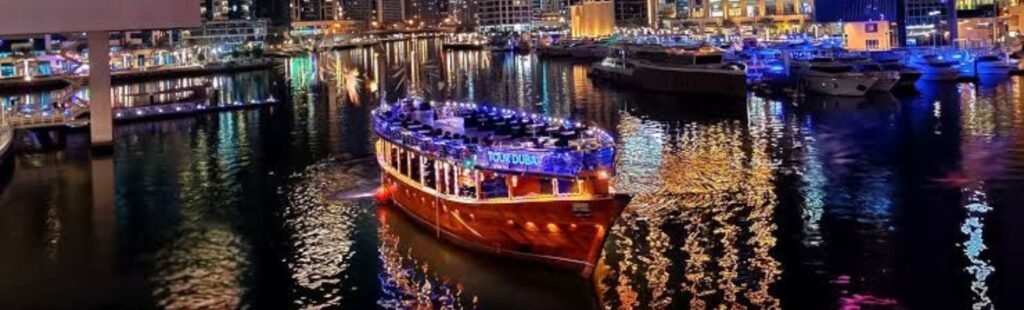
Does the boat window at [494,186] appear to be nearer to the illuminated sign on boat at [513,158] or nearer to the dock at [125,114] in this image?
the illuminated sign on boat at [513,158]

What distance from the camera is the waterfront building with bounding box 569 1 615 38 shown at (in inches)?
4208

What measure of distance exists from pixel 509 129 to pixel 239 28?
288ft

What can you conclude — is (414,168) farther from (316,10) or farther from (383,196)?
(316,10)

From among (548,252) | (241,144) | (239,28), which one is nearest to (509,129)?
(548,252)

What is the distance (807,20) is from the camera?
7731cm

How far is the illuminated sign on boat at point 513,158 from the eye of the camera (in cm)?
1389

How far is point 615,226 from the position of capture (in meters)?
16.3

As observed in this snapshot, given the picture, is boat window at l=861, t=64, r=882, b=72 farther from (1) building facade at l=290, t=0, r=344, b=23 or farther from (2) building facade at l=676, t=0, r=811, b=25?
(1) building facade at l=290, t=0, r=344, b=23

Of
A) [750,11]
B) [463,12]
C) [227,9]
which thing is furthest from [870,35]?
[463,12]

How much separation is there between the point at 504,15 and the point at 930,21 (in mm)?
95060

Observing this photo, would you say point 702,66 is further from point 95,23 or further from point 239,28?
point 239,28

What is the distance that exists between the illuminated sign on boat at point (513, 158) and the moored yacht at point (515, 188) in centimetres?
1

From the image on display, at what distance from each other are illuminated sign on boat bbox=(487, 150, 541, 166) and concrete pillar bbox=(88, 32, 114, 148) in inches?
615

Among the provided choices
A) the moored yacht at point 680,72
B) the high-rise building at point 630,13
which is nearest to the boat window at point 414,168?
the moored yacht at point 680,72
